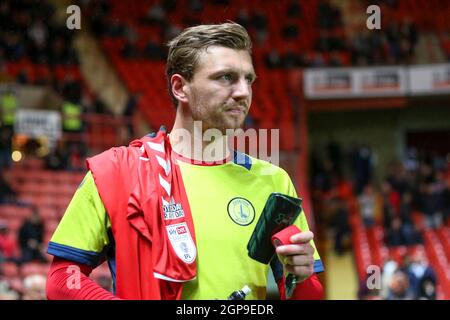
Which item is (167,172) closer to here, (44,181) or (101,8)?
(44,181)

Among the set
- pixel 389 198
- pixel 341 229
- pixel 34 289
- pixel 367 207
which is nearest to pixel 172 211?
pixel 34 289

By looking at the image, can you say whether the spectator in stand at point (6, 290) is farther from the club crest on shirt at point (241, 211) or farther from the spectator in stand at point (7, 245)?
the club crest on shirt at point (241, 211)

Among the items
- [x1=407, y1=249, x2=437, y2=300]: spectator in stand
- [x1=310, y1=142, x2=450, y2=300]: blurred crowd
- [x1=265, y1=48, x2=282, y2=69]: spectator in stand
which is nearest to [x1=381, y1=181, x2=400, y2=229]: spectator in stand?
[x1=310, y1=142, x2=450, y2=300]: blurred crowd

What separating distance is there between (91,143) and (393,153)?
7.15m

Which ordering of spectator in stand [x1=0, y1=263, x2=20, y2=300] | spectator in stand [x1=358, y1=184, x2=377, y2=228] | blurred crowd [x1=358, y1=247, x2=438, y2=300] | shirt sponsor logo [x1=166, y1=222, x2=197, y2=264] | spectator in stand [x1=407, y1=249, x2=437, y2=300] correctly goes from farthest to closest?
spectator in stand [x1=358, y1=184, x2=377, y2=228]
spectator in stand [x1=407, y1=249, x2=437, y2=300]
blurred crowd [x1=358, y1=247, x2=438, y2=300]
spectator in stand [x1=0, y1=263, x2=20, y2=300]
shirt sponsor logo [x1=166, y1=222, x2=197, y2=264]

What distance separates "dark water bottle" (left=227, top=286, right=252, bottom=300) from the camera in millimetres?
2150

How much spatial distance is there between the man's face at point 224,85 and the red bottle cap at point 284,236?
35 centimetres

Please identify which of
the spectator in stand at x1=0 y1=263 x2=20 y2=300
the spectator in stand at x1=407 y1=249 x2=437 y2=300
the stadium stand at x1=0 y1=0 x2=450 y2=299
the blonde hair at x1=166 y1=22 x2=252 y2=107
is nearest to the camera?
the blonde hair at x1=166 y1=22 x2=252 y2=107

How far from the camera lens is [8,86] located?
13.5 m

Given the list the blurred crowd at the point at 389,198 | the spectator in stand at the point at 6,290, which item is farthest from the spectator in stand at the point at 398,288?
the spectator in stand at the point at 6,290

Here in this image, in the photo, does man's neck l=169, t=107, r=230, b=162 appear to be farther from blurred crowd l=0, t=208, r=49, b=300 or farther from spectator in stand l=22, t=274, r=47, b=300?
blurred crowd l=0, t=208, r=49, b=300

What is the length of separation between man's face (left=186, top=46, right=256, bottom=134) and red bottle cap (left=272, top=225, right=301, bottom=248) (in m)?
0.35

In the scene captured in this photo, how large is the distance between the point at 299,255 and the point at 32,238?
8.48 meters
